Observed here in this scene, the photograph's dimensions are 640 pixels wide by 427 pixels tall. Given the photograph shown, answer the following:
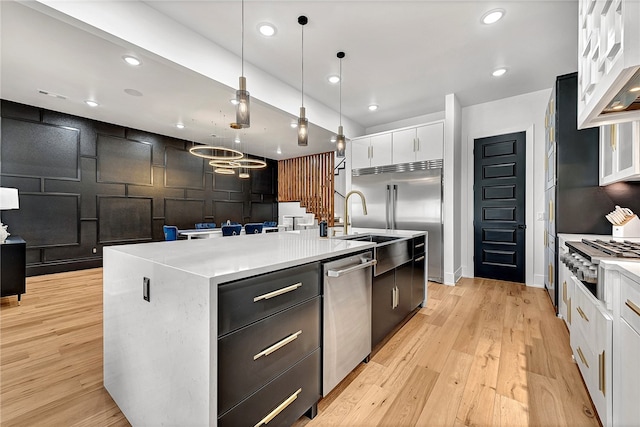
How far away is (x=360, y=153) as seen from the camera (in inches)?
205

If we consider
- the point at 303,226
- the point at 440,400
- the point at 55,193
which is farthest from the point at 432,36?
the point at 55,193

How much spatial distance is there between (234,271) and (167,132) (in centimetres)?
646

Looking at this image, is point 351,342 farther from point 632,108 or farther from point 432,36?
point 432,36

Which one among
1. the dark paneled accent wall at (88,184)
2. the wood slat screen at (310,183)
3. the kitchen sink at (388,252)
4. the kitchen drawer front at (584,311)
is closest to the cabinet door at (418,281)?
the kitchen sink at (388,252)

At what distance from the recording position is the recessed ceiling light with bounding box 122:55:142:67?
9.93 feet

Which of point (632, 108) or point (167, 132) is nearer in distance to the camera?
point (632, 108)

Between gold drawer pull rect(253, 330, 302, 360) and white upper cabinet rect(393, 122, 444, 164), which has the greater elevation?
white upper cabinet rect(393, 122, 444, 164)

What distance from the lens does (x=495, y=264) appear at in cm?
439

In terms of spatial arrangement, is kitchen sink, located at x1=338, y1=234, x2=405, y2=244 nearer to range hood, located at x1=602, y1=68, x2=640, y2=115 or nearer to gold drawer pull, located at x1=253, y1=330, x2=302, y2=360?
gold drawer pull, located at x1=253, y1=330, x2=302, y2=360

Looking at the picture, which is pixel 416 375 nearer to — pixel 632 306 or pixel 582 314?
pixel 582 314

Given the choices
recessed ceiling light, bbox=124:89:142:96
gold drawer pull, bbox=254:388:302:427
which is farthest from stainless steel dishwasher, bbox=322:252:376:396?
recessed ceiling light, bbox=124:89:142:96

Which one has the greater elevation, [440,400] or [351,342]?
[351,342]

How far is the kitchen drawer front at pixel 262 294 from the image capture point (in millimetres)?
1001

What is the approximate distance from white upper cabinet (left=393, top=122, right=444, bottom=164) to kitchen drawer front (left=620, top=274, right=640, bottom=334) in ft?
11.1
